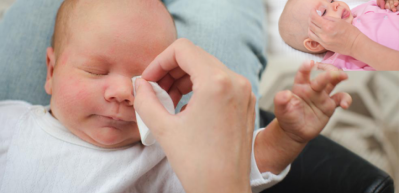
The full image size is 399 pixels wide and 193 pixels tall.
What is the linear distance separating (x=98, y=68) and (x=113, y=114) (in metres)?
0.07

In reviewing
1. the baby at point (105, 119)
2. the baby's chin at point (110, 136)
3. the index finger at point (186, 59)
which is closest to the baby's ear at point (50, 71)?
the baby at point (105, 119)

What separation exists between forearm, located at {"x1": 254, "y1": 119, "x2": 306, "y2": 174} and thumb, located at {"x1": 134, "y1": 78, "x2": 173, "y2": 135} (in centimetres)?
23

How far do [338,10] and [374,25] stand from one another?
4 centimetres

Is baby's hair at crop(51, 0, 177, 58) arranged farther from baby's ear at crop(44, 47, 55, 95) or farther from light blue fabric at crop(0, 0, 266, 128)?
light blue fabric at crop(0, 0, 266, 128)

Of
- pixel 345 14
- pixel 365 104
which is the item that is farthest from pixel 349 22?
pixel 365 104

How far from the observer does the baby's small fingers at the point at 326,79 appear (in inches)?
15.1

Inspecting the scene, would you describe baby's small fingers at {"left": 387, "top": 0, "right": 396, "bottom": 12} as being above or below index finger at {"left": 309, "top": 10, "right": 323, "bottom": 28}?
above

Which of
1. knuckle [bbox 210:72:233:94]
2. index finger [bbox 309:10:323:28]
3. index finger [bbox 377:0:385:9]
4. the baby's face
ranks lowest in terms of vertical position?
knuckle [bbox 210:72:233:94]

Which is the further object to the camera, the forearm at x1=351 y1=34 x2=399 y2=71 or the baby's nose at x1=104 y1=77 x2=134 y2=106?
the baby's nose at x1=104 y1=77 x2=134 y2=106

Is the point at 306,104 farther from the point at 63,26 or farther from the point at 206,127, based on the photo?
the point at 63,26

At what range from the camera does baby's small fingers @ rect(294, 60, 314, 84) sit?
387 millimetres

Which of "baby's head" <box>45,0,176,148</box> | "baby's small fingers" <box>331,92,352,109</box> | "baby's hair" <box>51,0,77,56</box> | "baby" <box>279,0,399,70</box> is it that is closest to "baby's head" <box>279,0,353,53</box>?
"baby" <box>279,0,399,70</box>

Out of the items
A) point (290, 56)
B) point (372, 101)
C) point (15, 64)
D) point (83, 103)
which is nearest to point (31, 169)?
point (83, 103)

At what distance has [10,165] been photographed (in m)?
0.55
